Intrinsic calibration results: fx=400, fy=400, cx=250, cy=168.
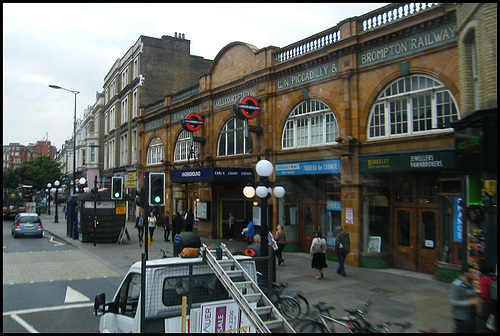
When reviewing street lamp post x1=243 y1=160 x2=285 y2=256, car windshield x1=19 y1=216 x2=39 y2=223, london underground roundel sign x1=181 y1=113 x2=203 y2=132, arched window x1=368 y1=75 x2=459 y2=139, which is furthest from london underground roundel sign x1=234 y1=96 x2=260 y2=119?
car windshield x1=19 y1=216 x2=39 y2=223

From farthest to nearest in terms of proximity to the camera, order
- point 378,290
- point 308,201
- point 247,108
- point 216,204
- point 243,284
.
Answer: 1. point 216,204
2. point 247,108
3. point 308,201
4. point 378,290
5. point 243,284

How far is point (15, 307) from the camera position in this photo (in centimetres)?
984

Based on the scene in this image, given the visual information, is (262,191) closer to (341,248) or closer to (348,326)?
(348,326)

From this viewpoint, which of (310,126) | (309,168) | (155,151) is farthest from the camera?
(155,151)

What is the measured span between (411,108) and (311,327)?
9662mm

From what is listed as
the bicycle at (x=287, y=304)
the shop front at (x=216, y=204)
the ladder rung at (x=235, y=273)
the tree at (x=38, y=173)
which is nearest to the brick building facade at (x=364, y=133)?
the shop front at (x=216, y=204)

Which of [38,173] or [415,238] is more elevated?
[38,173]

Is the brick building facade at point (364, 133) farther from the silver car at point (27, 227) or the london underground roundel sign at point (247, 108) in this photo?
the silver car at point (27, 227)

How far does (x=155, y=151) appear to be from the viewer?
31.9 metres

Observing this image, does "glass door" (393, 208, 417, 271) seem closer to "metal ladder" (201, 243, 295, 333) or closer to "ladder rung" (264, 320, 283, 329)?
"metal ladder" (201, 243, 295, 333)

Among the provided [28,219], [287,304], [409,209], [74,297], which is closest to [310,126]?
[409,209]

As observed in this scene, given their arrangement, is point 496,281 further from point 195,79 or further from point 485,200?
point 195,79

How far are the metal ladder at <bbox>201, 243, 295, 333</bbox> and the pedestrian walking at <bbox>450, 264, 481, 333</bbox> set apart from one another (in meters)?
2.59

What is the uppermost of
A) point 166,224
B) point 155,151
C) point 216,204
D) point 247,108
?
point 247,108
